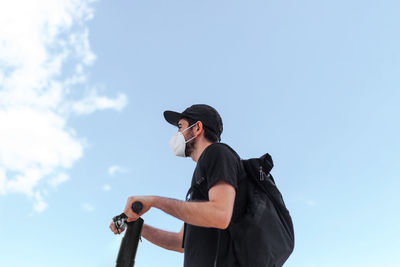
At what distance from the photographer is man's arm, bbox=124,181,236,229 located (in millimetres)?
4223

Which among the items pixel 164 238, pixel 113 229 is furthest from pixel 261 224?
pixel 164 238

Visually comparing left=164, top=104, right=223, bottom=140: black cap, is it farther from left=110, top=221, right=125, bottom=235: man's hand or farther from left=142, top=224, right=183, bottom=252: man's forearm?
left=110, top=221, right=125, bottom=235: man's hand

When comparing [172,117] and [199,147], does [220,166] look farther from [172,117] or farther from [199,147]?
[172,117]

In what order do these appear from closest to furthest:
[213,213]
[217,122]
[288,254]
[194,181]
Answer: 1. [213,213]
2. [288,254]
3. [194,181]
4. [217,122]

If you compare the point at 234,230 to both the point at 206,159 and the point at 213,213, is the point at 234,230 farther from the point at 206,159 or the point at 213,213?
the point at 206,159

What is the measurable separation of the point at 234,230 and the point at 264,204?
0.42 metres

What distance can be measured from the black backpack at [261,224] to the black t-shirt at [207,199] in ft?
0.38

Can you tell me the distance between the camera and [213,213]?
4.21 m

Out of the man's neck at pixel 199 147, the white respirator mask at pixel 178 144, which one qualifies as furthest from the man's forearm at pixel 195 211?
the white respirator mask at pixel 178 144

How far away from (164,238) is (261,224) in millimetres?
2052

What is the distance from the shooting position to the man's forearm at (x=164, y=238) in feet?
19.2

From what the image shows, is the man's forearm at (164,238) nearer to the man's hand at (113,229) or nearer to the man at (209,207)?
the man at (209,207)

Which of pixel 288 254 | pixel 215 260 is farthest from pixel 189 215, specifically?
pixel 288 254

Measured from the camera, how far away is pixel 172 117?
19.8 ft
